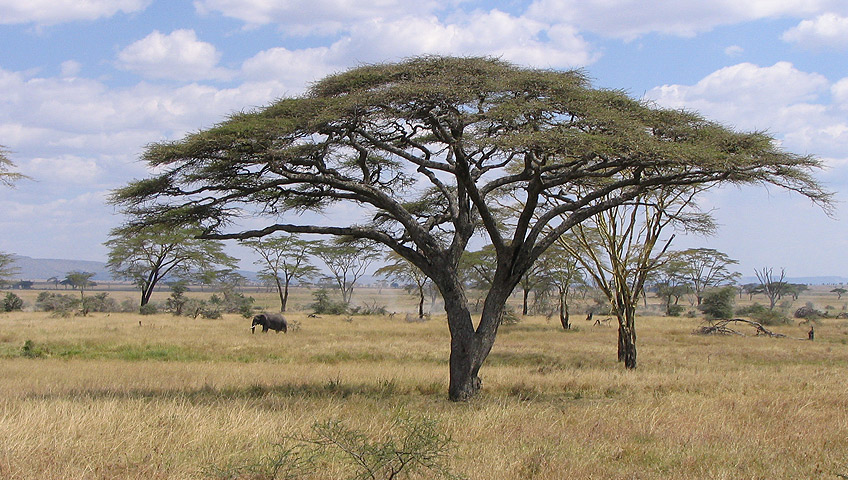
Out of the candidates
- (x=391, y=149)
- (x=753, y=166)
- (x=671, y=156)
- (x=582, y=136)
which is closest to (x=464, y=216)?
(x=391, y=149)

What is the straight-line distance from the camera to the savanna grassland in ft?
20.1

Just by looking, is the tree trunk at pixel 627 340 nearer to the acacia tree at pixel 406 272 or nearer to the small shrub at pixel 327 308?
the acacia tree at pixel 406 272

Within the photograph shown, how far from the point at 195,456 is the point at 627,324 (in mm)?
13463

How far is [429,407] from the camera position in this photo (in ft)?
32.3

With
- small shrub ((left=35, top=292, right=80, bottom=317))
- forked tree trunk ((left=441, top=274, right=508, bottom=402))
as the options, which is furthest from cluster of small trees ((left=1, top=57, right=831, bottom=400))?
small shrub ((left=35, top=292, right=80, bottom=317))

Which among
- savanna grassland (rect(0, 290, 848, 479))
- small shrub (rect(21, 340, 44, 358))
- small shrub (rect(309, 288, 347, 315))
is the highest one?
savanna grassland (rect(0, 290, 848, 479))

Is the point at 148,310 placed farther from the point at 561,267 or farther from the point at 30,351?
the point at 561,267

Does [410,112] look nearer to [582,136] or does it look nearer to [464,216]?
[464,216]

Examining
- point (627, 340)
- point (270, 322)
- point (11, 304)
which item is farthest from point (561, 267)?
point (11, 304)

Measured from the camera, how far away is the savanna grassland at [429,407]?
242 inches

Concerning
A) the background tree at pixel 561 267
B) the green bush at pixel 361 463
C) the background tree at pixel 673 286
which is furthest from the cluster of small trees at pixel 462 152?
the background tree at pixel 673 286

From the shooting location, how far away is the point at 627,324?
56.4ft

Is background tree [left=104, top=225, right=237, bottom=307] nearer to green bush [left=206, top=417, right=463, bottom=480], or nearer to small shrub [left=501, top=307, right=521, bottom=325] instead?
small shrub [left=501, top=307, right=521, bottom=325]

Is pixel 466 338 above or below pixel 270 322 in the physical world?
above
